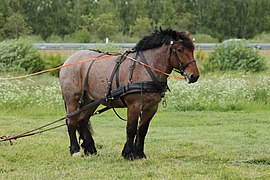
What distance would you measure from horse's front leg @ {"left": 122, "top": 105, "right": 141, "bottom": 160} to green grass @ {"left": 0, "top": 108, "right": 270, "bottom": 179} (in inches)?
6.2

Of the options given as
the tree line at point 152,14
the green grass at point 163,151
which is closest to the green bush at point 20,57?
the green grass at point 163,151

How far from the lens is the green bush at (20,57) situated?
2322cm

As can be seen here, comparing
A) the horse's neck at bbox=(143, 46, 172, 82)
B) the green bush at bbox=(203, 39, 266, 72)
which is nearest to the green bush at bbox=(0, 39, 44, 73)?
the green bush at bbox=(203, 39, 266, 72)

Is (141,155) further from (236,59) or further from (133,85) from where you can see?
(236,59)

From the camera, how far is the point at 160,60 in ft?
24.1

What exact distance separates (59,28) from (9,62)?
27166 millimetres

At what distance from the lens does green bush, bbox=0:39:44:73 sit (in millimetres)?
23219

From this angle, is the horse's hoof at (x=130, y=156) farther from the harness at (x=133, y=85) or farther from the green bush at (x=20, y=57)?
the green bush at (x=20, y=57)

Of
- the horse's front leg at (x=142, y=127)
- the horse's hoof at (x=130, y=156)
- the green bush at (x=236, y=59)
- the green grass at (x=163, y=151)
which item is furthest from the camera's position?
the green bush at (x=236, y=59)

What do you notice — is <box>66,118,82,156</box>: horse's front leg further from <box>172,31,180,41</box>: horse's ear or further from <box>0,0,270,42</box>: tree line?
<box>0,0,270,42</box>: tree line

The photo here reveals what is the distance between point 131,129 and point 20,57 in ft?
56.3

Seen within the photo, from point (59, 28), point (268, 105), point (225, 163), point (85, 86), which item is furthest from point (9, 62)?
point (59, 28)

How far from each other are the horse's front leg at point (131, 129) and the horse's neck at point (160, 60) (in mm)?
613

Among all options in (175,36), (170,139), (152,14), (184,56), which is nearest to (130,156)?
(184,56)
